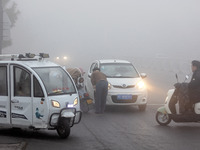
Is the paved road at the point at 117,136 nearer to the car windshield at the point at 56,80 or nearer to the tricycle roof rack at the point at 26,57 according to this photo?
the car windshield at the point at 56,80

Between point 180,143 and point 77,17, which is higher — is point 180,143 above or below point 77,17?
below

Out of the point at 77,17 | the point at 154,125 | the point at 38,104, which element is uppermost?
the point at 77,17

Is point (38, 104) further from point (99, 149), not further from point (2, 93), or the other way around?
point (99, 149)

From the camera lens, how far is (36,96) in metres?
10.4

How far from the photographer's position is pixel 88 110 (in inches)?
618

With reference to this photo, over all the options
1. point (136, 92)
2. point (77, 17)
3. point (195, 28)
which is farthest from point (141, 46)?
point (136, 92)

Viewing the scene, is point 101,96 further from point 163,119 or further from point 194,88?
point 194,88

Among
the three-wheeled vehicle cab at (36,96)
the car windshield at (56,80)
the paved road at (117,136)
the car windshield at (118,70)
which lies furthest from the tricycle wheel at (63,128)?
the car windshield at (118,70)

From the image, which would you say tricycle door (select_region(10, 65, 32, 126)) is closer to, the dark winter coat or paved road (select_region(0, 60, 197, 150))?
paved road (select_region(0, 60, 197, 150))

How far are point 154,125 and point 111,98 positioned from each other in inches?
133

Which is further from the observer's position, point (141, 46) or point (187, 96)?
point (141, 46)

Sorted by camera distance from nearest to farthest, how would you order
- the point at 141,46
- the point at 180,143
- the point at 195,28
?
the point at 180,143, the point at 141,46, the point at 195,28

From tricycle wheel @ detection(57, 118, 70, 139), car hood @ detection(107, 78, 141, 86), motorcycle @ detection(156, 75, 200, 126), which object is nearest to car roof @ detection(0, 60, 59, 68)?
tricycle wheel @ detection(57, 118, 70, 139)

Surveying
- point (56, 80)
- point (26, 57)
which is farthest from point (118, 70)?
point (56, 80)
